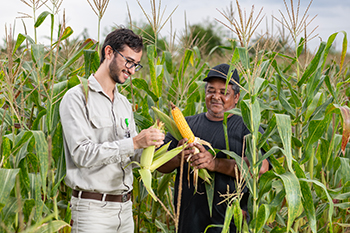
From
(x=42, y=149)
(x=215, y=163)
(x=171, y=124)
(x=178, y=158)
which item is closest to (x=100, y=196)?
(x=42, y=149)

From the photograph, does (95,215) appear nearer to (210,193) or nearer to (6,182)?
(6,182)

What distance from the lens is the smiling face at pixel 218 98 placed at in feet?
9.96

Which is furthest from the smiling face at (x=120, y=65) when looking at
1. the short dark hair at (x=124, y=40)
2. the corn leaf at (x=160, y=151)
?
the corn leaf at (x=160, y=151)

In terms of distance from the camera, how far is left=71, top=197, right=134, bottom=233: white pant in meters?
2.38

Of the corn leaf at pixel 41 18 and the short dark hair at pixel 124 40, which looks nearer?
the short dark hair at pixel 124 40

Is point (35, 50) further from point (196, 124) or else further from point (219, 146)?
point (219, 146)

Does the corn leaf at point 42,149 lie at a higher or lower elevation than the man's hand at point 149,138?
lower

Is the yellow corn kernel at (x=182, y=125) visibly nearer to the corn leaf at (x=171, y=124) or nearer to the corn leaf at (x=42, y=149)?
the corn leaf at (x=171, y=124)

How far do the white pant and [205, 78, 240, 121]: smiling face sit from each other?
3.92ft

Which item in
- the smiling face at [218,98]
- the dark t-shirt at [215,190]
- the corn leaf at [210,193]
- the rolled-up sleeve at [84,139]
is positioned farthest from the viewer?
the smiling face at [218,98]

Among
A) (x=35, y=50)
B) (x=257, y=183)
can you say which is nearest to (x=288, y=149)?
(x=257, y=183)

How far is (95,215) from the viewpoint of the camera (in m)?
2.39

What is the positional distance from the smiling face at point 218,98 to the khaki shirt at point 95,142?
87 cm

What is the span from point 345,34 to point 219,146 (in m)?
1.57
